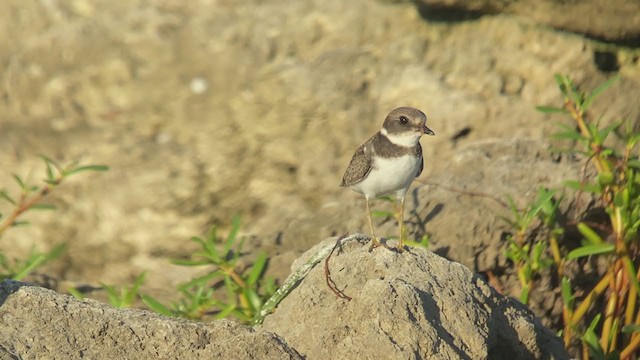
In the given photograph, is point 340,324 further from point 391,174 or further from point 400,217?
point 400,217

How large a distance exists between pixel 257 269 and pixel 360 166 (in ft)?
2.83

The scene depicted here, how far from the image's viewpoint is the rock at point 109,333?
3.87 metres

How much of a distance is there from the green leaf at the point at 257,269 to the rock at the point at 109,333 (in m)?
1.97

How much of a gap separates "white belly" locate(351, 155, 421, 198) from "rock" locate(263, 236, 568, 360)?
51cm

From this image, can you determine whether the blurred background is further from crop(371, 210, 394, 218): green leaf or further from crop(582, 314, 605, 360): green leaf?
crop(582, 314, 605, 360): green leaf

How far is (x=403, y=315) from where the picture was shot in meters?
4.26

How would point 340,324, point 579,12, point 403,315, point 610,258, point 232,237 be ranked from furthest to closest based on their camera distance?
point 579,12, point 232,237, point 610,258, point 340,324, point 403,315

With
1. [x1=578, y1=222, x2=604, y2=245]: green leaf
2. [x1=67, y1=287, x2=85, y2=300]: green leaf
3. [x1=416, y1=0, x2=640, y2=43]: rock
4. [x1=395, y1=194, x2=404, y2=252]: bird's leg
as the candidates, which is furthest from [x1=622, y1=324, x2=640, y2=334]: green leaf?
[x1=67, y1=287, x2=85, y2=300]: green leaf

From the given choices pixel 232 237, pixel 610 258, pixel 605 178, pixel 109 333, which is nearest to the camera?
pixel 109 333

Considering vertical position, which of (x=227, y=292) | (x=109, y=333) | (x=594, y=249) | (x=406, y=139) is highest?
(x=109, y=333)

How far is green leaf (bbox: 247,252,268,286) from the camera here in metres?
6.06

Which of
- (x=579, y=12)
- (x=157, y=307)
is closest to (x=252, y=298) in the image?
(x=157, y=307)

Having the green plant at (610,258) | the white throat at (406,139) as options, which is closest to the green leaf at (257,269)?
Answer: the white throat at (406,139)

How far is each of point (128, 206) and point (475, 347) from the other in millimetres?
4008
